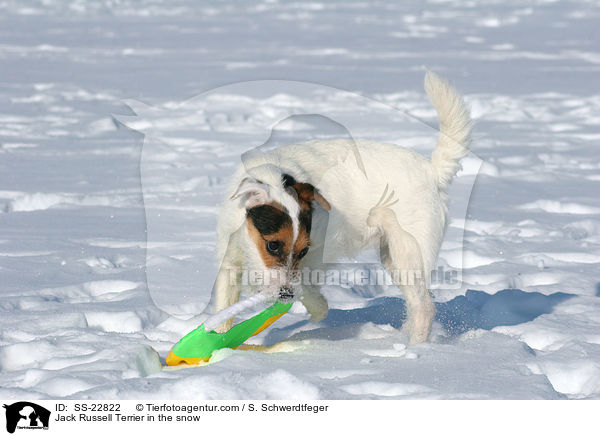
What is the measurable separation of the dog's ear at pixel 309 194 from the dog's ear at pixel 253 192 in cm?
14

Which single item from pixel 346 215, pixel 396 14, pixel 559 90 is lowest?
pixel 346 215

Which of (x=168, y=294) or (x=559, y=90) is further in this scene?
(x=559, y=90)

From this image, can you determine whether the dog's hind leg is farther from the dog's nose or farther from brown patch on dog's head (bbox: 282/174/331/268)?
the dog's nose

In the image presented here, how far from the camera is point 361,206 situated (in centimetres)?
379

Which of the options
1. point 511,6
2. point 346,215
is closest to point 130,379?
point 346,215

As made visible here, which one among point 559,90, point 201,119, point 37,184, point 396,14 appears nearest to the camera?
point 37,184

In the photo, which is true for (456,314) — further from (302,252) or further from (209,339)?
(209,339)

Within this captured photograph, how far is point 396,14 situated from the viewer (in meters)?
20.5

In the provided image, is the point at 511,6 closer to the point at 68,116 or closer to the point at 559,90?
the point at 559,90

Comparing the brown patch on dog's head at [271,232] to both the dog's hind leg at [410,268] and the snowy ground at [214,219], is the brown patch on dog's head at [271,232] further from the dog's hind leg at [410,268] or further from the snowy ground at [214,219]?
the dog's hind leg at [410,268]

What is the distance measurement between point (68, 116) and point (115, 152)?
6.54 feet

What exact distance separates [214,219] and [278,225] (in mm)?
2740

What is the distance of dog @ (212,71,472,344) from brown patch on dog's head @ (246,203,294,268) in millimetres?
23

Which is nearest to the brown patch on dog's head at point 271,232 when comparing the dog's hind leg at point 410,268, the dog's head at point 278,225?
the dog's head at point 278,225
